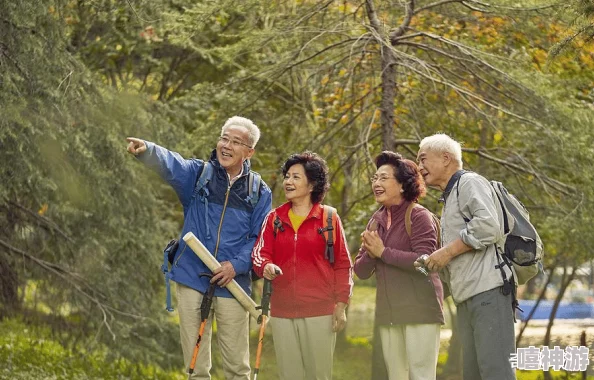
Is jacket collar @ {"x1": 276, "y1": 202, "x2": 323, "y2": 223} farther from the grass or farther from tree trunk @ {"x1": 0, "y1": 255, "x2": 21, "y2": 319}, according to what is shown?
tree trunk @ {"x1": 0, "y1": 255, "x2": 21, "y2": 319}

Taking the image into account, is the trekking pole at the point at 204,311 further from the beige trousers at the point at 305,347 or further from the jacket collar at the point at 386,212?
the jacket collar at the point at 386,212

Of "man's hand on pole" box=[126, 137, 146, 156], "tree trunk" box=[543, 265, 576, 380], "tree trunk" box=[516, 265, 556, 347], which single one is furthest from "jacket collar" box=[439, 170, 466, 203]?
"tree trunk" box=[516, 265, 556, 347]

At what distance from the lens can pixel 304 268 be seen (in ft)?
18.4

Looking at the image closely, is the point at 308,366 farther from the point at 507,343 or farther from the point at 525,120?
the point at 525,120

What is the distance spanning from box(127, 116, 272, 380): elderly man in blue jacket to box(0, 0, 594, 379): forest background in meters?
2.86

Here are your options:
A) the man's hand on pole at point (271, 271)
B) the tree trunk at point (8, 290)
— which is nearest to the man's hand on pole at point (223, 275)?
the man's hand on pole at point (271, 271)

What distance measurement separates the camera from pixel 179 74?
689 inches

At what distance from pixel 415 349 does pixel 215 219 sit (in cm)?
139

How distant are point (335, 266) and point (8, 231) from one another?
783 centimetres

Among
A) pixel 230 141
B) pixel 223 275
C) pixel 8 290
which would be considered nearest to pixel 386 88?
pixel 230 141

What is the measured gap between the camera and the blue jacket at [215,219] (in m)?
5.80

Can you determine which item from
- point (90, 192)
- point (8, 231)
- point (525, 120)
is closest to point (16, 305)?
point (8, 231)

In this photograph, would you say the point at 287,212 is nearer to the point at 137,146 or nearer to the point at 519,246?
the point at 137,146

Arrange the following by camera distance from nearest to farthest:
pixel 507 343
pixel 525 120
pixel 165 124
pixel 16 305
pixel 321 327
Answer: pixel 507 343
pixel 321 327
pixel 525 120
pixel 165 124
pixel 16 305
